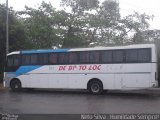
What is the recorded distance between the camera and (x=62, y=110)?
13.1m

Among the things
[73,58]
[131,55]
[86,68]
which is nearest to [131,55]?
[131,55]

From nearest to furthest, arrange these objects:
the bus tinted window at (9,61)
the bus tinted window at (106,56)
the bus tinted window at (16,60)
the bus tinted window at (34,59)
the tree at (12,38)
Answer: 1. the bus tinted window at (106,56)
2. the bus tinted window at (34,59)
3. the bus tinted window at (16,60)
4. the bus tinted window at (9,61)
5. the tree at (12,38)

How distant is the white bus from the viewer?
18.6 metres

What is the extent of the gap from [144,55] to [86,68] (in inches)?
150

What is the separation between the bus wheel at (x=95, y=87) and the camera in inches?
790

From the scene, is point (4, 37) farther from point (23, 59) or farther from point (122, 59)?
point (122, 59)

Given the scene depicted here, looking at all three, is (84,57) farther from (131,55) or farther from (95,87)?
(131,55)

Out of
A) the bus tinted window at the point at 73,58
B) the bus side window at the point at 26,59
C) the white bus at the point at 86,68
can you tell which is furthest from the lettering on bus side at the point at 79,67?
the bus side window at the point at 26,59

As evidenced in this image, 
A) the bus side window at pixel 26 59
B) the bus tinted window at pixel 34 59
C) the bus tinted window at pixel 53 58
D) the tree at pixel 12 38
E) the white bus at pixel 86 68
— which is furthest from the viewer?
the tree at pixel 12 38

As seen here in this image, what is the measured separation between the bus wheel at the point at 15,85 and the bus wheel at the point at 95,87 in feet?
18.4

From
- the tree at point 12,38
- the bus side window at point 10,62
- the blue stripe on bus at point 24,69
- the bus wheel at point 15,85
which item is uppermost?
the tree at point 12,38

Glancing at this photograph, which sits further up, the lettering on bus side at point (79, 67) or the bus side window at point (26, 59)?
the bus side window at point (26, 59)

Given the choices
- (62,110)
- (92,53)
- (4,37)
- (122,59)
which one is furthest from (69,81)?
(4,37)

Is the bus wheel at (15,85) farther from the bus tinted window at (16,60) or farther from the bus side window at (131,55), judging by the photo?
the bus side window at (131,55)
